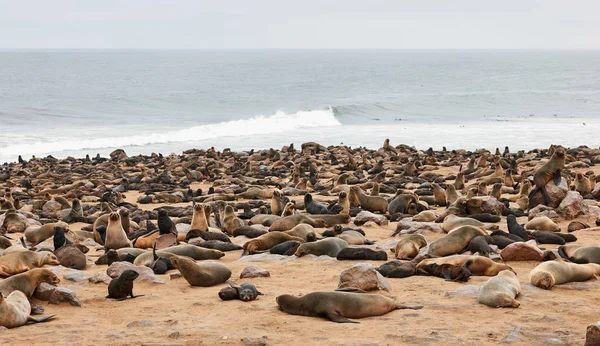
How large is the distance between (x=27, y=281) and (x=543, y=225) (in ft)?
20.6

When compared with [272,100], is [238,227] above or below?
below

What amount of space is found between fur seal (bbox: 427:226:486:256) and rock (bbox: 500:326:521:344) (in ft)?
8.24

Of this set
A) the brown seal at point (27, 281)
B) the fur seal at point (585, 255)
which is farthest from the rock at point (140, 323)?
the fur seal at point (585, 255)

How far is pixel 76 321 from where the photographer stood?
5.97 meters

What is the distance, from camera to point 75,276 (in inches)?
293

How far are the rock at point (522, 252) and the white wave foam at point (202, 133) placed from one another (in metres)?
24.8

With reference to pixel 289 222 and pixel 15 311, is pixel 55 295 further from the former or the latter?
pixel 289 222

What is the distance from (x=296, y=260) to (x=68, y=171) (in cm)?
1369

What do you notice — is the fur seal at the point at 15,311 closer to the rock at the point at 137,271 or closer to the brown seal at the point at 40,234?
the rock at the point at 137,271

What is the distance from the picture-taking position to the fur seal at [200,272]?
23.5ft

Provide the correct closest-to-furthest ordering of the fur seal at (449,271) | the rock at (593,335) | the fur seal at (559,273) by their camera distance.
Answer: the rock at (593,335) < the fur seal at (559,273) < the fur seal at (449,271)

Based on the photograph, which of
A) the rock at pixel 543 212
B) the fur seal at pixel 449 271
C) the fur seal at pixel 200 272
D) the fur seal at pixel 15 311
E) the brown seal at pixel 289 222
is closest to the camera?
the fur seal at pixel 15 311

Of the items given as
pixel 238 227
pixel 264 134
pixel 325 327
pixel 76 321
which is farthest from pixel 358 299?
pixel 264 134

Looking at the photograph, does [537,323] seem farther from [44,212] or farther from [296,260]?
[44,212]
